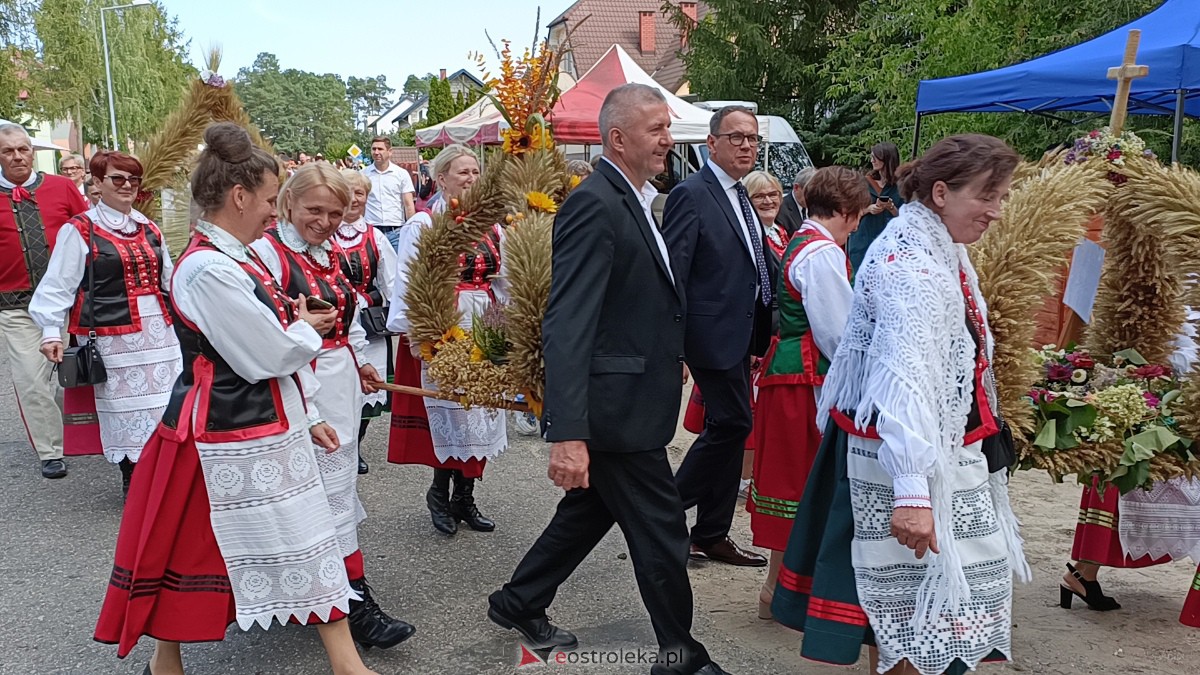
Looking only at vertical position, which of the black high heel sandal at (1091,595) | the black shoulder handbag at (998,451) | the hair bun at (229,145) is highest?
the hair bun at (229,145)

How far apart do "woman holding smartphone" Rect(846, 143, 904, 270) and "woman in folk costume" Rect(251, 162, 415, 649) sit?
4.16 meters

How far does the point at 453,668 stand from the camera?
3.51 metres

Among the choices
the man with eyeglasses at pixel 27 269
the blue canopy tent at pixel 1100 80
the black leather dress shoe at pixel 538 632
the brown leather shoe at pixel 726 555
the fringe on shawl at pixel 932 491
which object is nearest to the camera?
the fringe on shawl at pixel 932 491

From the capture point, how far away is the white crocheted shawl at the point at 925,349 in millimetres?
2455

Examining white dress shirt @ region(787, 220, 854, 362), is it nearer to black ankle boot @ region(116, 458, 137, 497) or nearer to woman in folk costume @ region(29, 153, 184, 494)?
woman in folk costume @ region(29, 153, 184, 494)

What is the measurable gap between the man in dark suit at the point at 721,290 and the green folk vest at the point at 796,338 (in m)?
0.17

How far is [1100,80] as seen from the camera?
723 cm

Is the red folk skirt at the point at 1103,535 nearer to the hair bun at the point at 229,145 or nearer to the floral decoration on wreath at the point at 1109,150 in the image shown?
the floral decoration on wreath at the point at 1109,150

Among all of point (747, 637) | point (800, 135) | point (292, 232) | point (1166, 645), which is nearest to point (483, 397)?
point (292, 232)

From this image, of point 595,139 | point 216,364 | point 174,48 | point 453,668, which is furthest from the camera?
point 174,48

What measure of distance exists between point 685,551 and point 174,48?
4607cm

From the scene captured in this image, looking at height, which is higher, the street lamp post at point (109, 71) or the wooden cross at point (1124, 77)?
the street lamp post at point (109, 71)

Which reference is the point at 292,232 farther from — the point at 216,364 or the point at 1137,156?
the point at 1137,156

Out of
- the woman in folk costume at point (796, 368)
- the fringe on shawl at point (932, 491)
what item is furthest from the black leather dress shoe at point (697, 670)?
the fringe on shawl at point (932, 491)
